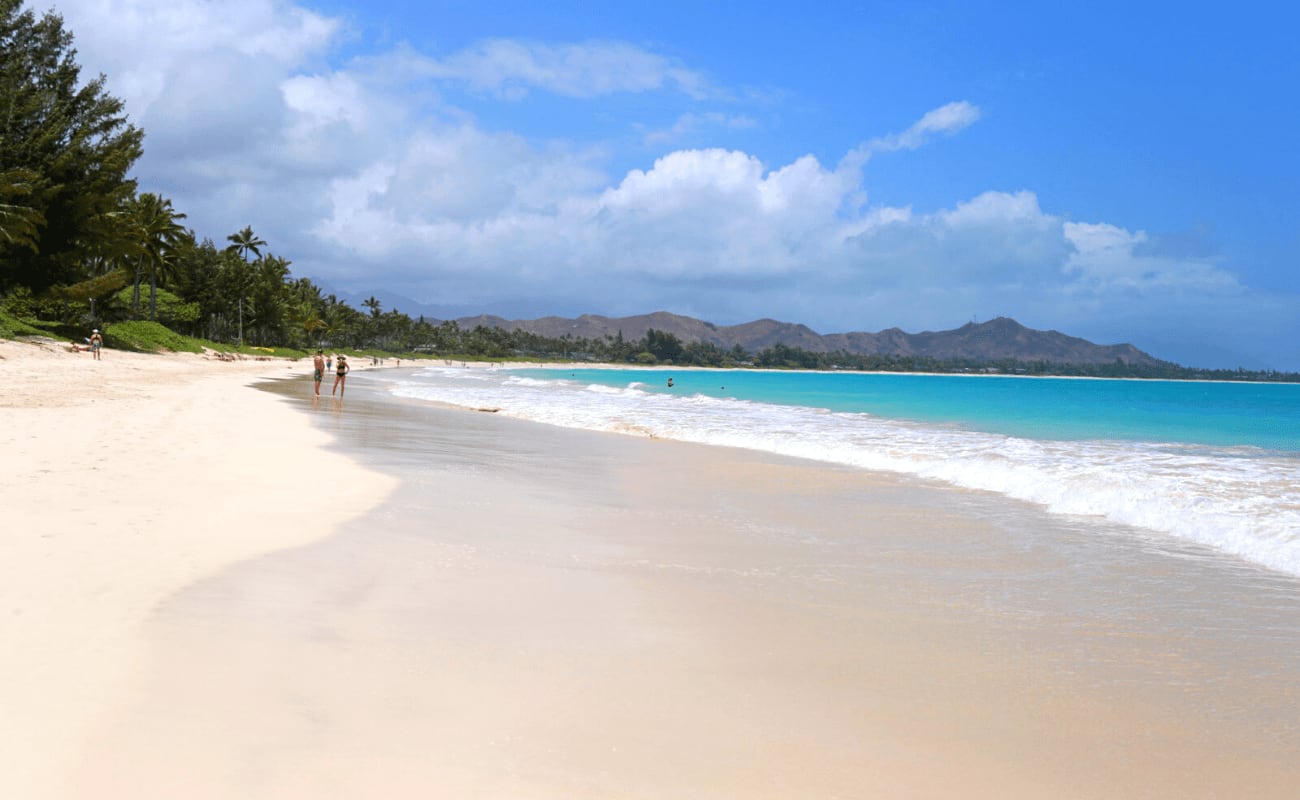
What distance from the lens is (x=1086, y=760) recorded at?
11.9 feet

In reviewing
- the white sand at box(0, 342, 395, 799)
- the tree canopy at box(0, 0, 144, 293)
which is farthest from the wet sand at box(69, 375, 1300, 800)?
the tree canopy at box(0, 0, 144, 293)

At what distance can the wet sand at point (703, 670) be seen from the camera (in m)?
3.32

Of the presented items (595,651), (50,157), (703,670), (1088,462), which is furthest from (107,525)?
(50,157)

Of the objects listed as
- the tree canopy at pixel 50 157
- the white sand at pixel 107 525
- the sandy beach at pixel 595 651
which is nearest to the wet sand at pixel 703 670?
the sandy beach at pixel 595 651

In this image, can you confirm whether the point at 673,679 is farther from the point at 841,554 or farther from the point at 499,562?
the point at 841,554

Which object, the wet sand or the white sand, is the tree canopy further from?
the wet sand

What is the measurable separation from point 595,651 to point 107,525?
479cm

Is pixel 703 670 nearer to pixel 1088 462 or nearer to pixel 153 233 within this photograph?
pixel 1088 462

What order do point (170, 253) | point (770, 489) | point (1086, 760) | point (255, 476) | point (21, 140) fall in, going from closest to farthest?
1. point (1086, 760)
2. point (255, 476)
3. point (770, 489)
4. point (21, 140)
5. point (170, 253)

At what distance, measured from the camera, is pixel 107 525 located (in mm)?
6863

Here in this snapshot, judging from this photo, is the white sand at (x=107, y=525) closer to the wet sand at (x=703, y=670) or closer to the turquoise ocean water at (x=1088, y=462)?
the wet sand at (x=703, y=670)

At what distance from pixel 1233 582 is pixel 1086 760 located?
191 inches

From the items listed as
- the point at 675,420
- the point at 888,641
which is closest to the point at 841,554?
the point at 888,641

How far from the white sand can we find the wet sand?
0.22 m
